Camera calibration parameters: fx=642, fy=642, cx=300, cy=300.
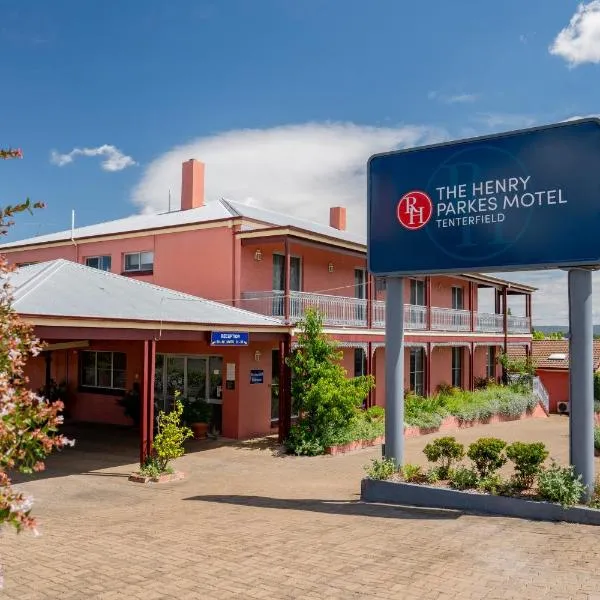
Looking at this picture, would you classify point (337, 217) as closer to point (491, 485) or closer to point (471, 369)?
point (471, 369)

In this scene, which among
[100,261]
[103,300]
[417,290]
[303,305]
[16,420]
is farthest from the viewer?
[417,290]

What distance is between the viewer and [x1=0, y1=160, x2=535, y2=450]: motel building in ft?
44.2

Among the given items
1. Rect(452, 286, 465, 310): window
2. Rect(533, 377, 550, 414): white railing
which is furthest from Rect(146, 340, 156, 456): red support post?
Rect(452, 286, 465, 310): window

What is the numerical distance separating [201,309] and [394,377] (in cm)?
635

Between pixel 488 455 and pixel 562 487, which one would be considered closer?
pixel 562 487

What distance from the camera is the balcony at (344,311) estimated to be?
18922mm

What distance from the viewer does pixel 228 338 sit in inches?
593

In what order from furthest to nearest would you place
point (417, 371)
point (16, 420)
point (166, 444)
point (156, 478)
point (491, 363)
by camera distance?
point (491, 363) < point (417, 371) < point (166, 444) < point (156, 478) < point (16, 420)

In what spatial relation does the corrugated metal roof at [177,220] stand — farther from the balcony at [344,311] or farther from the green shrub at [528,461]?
the green shrub at [528,461]

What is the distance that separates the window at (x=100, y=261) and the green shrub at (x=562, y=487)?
59.2 feet

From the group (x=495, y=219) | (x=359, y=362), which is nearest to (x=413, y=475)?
(x=495, y=219)

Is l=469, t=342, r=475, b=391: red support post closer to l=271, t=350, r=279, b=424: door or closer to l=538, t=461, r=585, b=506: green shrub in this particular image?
l=271, t=350, r=279, b=424: door

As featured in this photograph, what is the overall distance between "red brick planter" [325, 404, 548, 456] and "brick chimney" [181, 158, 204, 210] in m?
11.6

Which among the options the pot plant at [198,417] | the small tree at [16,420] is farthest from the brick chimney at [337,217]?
the small tree at [16,420]
